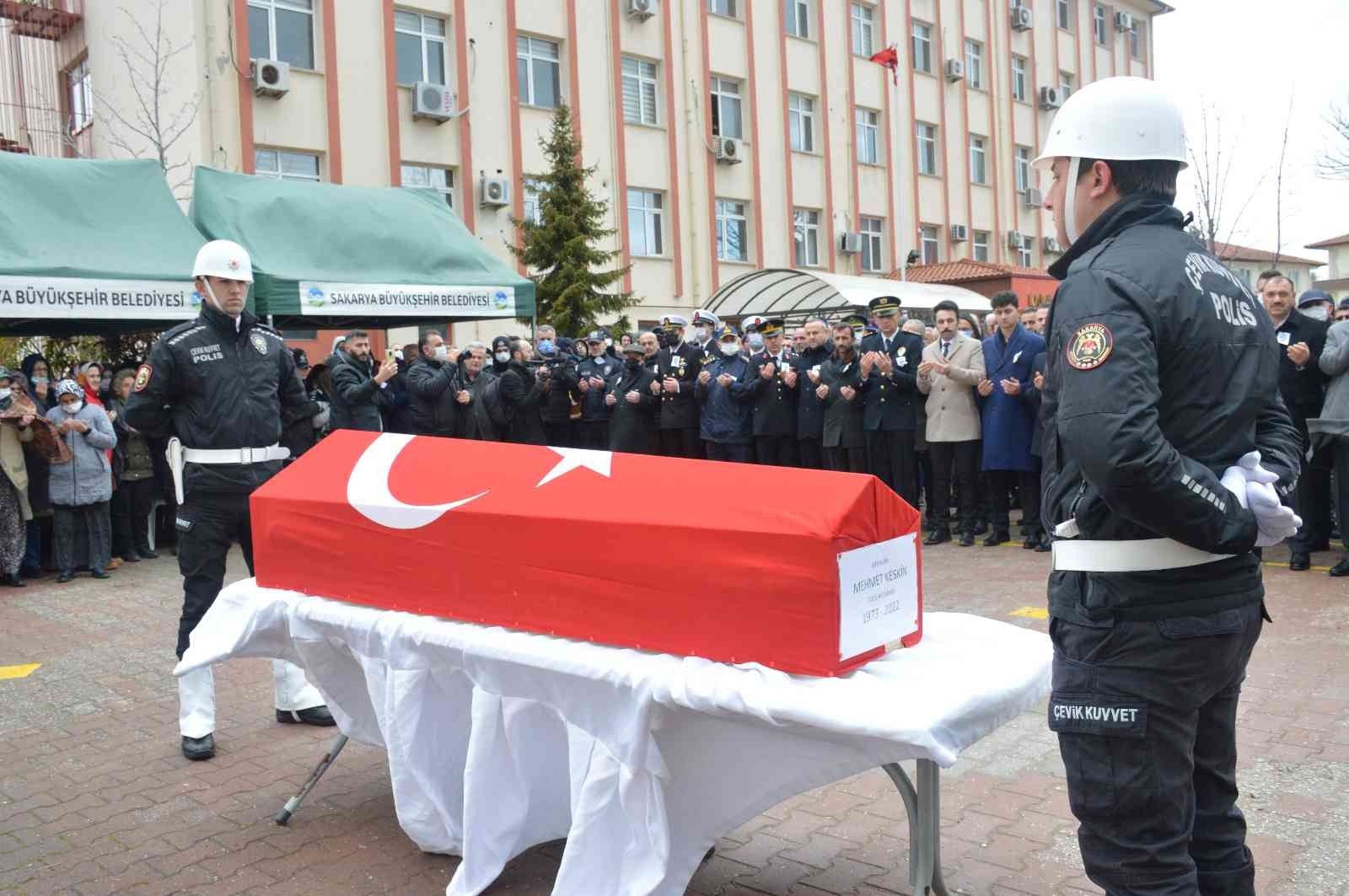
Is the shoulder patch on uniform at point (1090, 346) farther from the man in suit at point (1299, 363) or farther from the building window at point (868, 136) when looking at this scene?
the building window at point (868, 136)

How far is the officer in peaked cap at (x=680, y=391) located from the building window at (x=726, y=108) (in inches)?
686

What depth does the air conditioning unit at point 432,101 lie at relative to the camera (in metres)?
23.4

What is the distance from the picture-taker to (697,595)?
2.84 meters

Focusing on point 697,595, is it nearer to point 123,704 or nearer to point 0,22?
point 123,704

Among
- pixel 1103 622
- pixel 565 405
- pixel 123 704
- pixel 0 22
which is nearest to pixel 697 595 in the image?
pixel 1103 622

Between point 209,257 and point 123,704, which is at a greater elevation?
point 209,257

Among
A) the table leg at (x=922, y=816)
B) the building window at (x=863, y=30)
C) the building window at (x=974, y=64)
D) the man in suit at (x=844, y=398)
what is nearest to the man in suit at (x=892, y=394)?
the man in suit at (x=844, y=398)

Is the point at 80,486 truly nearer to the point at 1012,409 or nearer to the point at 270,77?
the point at 1012,409

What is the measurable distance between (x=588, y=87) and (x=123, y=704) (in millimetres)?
22926

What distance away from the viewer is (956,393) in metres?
10.6

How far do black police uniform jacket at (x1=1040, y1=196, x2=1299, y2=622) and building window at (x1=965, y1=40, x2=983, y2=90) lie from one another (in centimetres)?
3725

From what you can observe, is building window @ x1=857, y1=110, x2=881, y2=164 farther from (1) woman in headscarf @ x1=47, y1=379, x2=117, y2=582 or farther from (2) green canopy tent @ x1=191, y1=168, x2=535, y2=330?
(1) woman in headscarf @ x1=47, y1=379, x2=117, y2=582

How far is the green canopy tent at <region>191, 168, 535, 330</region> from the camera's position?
41.3 ft

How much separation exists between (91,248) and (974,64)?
3246 centimetres
